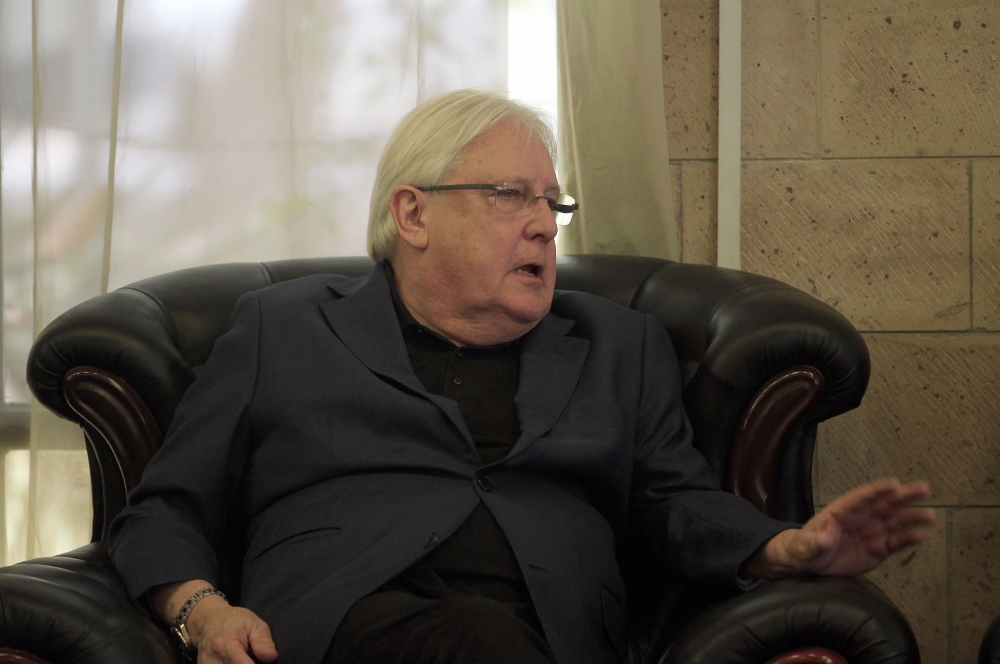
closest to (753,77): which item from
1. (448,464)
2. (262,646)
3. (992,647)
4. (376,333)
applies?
(376,333)

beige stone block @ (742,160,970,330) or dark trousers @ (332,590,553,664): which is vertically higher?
beige stone block @ (742,160,970,330)

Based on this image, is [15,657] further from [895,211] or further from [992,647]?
[895,211]

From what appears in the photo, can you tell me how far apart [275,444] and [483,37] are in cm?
128

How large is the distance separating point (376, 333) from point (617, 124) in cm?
100

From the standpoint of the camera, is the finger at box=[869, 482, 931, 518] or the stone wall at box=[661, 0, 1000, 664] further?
the stone wall at box=[661, 0, 1000, 664]

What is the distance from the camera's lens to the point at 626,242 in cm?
235

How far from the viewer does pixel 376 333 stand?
64.3 inches

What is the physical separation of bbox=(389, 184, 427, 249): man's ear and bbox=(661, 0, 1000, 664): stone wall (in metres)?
0.95

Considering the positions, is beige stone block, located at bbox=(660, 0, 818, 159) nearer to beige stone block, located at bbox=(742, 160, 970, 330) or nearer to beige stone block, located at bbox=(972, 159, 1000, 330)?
beige stone block, located at bbox=(742, 160, 970, 330)

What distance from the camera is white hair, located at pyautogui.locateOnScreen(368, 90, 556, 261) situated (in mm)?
1678

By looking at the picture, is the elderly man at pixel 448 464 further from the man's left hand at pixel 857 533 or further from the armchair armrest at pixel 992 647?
the armchair armrest at pixel 992 647

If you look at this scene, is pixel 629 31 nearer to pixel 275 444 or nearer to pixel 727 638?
pixel 275 444

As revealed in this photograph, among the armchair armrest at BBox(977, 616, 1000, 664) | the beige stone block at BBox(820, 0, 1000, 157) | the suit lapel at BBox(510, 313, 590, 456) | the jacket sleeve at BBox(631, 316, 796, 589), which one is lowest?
the armchair armrest at BBox(977, 616, 1000, 664)

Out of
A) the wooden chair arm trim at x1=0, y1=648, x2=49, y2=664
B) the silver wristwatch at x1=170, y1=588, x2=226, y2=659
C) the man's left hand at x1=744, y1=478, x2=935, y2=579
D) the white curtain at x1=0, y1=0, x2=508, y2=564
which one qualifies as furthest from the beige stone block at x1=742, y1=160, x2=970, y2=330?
the wooden chair arm trim at x1=0, y1=648, x2=49, y2=664
